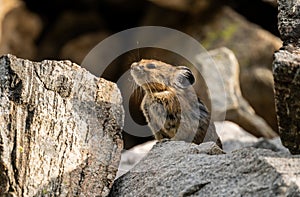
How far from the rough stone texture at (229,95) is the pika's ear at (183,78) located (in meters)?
2.26

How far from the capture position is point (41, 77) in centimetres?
371

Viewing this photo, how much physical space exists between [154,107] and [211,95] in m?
3.07

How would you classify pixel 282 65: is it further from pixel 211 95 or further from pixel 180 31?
pixel 180 31

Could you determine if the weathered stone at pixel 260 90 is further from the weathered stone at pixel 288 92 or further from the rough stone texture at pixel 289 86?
the weathered stone at pixel 288 92

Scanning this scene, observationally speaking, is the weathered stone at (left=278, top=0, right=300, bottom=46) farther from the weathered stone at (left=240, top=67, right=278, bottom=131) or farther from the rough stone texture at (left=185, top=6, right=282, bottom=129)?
the rough stone texture at (left=185, top=6, right=282, bottom=129)

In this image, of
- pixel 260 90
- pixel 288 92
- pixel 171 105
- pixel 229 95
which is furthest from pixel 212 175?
pixel 260 90

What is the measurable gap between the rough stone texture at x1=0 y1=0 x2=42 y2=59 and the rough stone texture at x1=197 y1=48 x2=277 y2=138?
2.90 meters

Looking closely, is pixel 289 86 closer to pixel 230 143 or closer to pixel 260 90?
pixel 230 143

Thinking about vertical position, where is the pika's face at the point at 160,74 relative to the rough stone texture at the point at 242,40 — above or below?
above

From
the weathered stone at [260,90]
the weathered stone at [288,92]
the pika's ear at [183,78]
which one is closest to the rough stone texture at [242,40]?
the weathered stone at [260,90]

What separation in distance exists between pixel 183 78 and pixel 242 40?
507cm

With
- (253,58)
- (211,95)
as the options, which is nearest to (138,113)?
(211,95)

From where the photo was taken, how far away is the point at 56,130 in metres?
3.59

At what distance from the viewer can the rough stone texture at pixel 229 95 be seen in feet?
27.6
